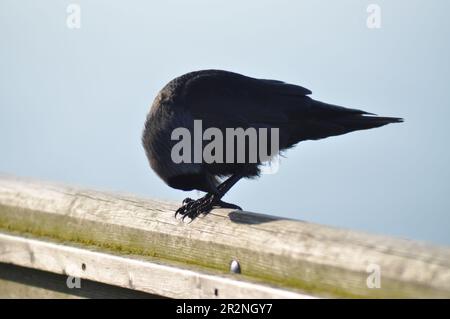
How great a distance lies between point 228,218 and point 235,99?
177 cm

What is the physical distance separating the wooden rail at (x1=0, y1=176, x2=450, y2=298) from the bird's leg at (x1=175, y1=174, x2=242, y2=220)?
0.06m

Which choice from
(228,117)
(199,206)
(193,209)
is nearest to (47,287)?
(193,209)

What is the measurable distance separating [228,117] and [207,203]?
77 cm

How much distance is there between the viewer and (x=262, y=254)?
246 cm

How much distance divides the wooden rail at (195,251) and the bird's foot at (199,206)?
5 cm

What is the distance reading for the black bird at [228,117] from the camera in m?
4.36

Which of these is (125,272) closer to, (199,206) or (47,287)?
(47,287)

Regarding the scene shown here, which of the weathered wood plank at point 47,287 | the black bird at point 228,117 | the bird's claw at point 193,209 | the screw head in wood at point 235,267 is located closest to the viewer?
the screw head in wood at point 235,267

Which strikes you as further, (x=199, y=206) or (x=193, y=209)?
(x=199, y=206)

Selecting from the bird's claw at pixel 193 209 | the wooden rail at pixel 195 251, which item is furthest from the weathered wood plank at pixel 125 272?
the bird's claw at pixel 193 209

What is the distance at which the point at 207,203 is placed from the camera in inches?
151

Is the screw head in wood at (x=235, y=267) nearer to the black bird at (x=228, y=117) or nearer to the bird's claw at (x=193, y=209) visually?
the bird's claw at (x=193, y=209)

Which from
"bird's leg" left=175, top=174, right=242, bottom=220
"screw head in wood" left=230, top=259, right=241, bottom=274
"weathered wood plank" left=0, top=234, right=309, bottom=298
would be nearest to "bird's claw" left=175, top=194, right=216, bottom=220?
"bird's leg" left=175, top=174, right=242, bottom=220
